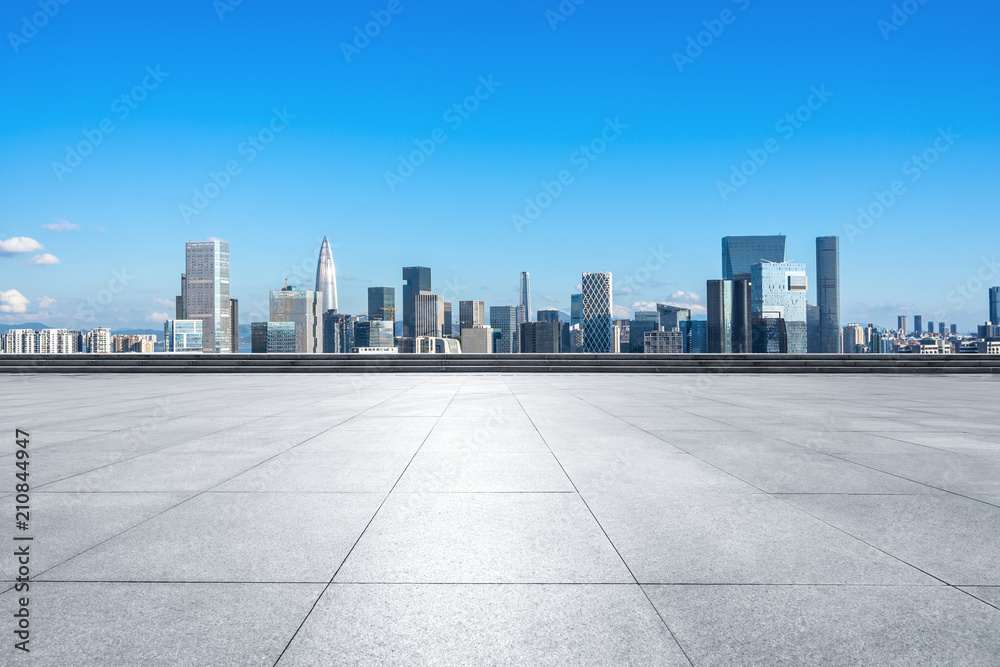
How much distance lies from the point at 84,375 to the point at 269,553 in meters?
25.6

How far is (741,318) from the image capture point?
11850 cm

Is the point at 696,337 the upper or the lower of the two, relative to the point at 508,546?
upper

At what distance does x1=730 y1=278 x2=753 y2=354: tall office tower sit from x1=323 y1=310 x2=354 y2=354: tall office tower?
106214 mm

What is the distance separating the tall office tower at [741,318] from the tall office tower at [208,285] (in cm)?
13189

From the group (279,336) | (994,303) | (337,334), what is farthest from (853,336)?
(279,336)

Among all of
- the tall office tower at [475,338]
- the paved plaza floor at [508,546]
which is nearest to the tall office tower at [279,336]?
the tall office tower at [475,338]

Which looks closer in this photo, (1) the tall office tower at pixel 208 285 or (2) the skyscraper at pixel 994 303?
(2) the skyscraper at pixel 994 303

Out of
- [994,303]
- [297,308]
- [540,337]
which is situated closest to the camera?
[994,303]

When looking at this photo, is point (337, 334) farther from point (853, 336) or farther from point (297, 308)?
point (853, 336)

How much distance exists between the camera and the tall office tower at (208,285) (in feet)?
515

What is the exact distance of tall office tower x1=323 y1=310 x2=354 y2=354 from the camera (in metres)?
172

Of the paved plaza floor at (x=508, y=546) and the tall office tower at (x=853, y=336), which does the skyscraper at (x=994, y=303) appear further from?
the paved plaza floor at (x=508, y=546)

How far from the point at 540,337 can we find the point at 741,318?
5656cm

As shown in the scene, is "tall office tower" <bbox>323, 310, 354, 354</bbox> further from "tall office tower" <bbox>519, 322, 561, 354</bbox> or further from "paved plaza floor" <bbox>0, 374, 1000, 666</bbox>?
"paved plaza floor" <bbox>0, 374, 1000, 666</bbox>
